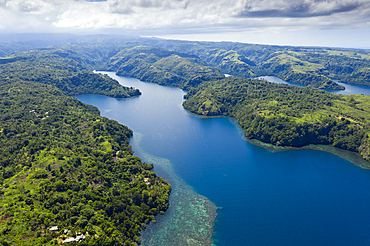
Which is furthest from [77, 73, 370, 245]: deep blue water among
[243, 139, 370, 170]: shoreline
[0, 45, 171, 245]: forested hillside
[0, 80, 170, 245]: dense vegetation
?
[0, 45, 171, 245]: forested hillside

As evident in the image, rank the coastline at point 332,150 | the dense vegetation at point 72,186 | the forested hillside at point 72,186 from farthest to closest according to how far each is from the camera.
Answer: the coastline at point 332,150
the dense vegetation at point 72,186
the forested hillside at point 72,186

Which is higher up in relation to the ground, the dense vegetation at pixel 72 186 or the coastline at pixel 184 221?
the dense vegetation at pixel 72 186

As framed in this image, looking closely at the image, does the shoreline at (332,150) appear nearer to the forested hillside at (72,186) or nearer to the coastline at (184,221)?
the coastline at (184,221)

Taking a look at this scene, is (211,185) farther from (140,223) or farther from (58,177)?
(58,177)

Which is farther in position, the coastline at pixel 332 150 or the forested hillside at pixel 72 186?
the coastline at pixel 332 150

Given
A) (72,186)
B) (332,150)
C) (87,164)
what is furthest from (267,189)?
(87,164)

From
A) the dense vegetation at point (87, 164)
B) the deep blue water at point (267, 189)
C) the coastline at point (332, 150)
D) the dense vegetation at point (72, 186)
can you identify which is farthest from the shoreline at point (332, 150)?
the dense vegetation at point (72, 186)

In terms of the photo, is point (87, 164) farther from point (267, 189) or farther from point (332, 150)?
point (332, 150)

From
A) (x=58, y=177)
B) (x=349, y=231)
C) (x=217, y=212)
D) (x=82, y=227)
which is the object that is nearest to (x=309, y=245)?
(x=349, y=231)
